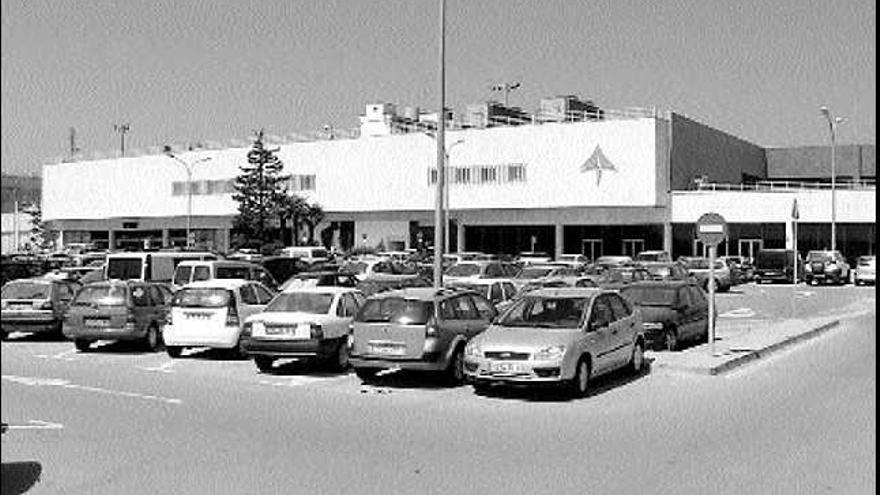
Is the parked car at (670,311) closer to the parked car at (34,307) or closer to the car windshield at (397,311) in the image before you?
the car windshield at (397,311)

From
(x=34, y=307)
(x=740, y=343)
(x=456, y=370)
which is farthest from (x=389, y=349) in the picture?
(x=34, y=307)

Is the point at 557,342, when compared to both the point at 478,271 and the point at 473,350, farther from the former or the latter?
the point at 478,271

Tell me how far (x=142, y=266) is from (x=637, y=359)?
1668 centimetres

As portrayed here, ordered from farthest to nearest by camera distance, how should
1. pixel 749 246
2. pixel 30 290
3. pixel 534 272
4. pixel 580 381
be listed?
pixel 749 246 < pixel 534 272 < pixel 30 290 < pixel 580 381

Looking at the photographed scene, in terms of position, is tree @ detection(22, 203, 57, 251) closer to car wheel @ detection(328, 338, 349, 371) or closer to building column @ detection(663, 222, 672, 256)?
→ building column @ detection(663, 222, 672, 256)

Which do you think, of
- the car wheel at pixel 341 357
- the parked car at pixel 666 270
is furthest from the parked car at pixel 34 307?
the parked car at pixel 666 270

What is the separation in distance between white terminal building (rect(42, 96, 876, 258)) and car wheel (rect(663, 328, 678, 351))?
37625 millimetres

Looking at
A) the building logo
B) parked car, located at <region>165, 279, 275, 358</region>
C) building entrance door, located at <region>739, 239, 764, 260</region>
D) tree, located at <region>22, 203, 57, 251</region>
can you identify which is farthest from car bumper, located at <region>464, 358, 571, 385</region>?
tree, located at <region>22, 203, 57, 251</region>

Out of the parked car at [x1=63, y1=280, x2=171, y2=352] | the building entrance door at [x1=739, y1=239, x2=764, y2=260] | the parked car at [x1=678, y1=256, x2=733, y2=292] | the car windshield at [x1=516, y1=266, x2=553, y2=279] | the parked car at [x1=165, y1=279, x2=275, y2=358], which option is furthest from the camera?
the building entrance door at [x1=739, y1=239, x2=764, y2=260]

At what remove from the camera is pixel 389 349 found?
46.4 ft

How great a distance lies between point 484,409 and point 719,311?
20.2 m

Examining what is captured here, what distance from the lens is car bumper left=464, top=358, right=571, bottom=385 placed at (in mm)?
12703

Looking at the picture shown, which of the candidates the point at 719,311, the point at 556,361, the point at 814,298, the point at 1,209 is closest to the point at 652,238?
the point at 814,298

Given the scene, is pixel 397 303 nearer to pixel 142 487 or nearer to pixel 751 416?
pixel 751 416
